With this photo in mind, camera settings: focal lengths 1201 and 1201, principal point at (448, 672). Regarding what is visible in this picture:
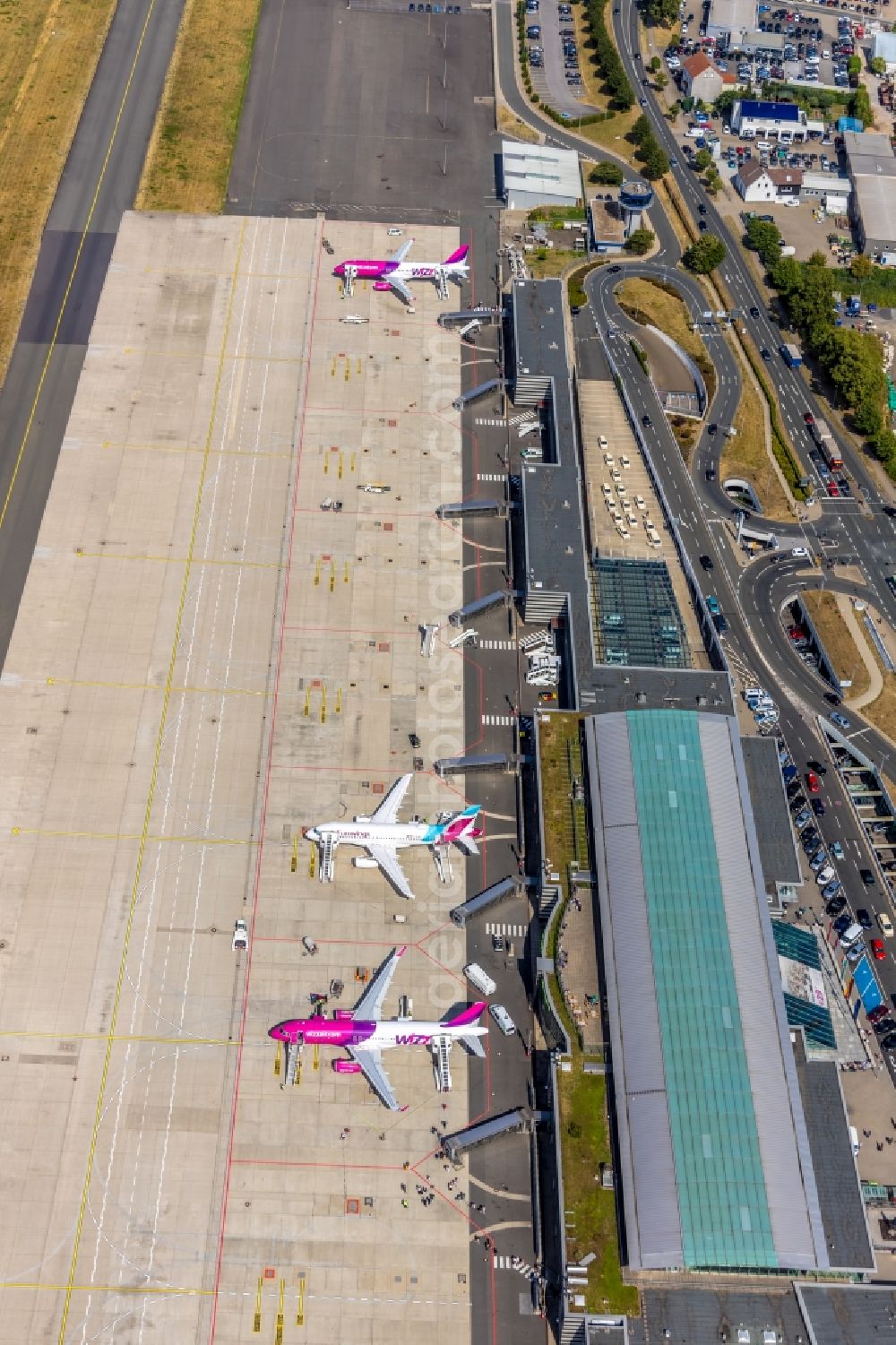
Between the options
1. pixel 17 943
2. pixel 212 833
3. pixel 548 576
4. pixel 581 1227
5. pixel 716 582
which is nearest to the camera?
pixel 581 1227

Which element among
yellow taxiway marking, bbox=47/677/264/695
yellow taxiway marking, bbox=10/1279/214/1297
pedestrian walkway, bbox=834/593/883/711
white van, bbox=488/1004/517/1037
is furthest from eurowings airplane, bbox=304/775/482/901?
pedestrian walkway, bbox=834/593/883/711

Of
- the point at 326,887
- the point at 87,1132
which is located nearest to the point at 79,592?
the point at 326,887

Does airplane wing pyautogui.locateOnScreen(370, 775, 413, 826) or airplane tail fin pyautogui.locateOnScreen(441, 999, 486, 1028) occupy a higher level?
airplane wing pyautogui.locateOnScreen(370, 775, 413, 826)

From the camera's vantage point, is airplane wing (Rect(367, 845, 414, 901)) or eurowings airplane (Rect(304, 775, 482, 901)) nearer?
airplane wing (Rect(367, 845, 414, 901))

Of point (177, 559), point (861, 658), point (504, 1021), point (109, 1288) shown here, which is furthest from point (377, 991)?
point (861, 658)

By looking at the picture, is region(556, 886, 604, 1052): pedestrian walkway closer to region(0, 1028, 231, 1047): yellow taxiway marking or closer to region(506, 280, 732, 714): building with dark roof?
region(506, 280, 732, 714): building with dark roof

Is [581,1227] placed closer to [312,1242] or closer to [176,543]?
[312,1242]

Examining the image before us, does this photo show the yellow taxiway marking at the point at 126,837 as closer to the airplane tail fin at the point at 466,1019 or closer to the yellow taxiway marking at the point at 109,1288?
the airplane tail fin at the point at 466,1019
